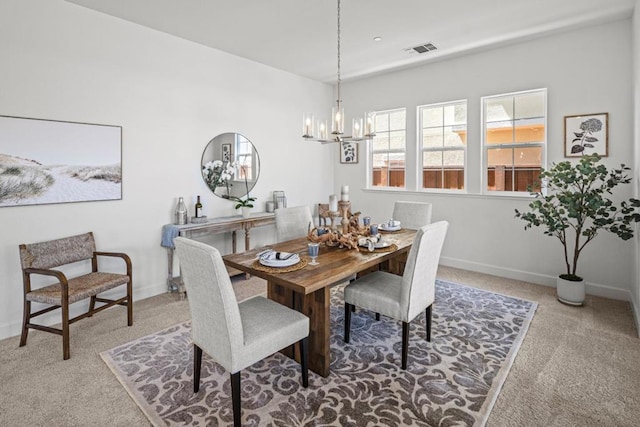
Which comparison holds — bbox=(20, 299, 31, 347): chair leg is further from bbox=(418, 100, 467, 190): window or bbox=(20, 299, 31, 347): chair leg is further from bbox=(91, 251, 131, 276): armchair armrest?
bbox=(418, 100, 467, 190): window

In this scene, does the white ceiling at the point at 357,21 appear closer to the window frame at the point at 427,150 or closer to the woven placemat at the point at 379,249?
the window frame at the point at 427,150

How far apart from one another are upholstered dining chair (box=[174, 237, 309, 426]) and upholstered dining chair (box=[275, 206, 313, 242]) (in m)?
1.47

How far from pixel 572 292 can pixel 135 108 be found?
192 inches

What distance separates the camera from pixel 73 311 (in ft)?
11.0

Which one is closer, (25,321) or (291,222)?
(25,321)

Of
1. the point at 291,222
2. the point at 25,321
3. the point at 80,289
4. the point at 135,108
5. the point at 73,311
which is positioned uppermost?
the point at 135,108

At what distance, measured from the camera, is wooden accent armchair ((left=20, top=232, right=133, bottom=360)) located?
2.60 meters

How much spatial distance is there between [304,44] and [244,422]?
388 centimetres

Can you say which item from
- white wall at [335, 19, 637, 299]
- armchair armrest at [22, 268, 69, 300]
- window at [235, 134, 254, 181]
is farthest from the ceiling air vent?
armchair armrest at [22, 268, 69, 300]

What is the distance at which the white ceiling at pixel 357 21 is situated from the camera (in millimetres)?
3209

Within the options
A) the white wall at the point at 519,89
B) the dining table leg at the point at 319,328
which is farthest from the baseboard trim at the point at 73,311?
the white wall at the point at 519,89

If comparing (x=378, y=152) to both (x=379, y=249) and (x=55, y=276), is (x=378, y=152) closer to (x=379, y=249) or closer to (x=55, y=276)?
(x=379, y=249)

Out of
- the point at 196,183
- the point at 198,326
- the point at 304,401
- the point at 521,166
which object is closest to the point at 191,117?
the point at 196,183

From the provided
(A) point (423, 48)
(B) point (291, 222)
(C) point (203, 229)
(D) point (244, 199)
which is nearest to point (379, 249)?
(B) point (291, 222)
